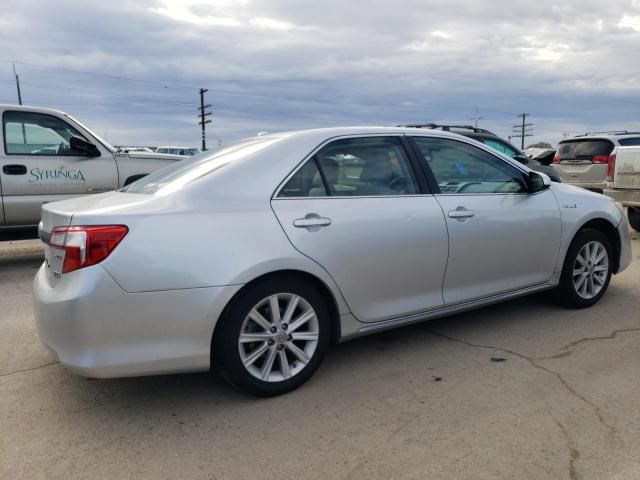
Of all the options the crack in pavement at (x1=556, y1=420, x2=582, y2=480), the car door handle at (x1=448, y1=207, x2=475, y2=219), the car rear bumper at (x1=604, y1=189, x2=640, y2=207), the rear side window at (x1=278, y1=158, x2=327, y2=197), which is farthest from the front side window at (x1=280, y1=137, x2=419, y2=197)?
the car rear bumper at (x1=604, y1=189, x2=640, y2=207)

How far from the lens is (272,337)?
308 centimetres

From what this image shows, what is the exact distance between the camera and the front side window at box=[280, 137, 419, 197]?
3336 millimetres

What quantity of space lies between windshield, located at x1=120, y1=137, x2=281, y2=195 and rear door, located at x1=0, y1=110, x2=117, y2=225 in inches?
149

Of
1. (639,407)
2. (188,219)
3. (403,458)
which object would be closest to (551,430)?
(639,407)

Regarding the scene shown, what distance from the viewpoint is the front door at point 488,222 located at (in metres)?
3.82

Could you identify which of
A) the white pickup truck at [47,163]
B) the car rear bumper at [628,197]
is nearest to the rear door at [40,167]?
the white pickup truck at [47,163]

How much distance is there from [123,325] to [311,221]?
1.15 meters

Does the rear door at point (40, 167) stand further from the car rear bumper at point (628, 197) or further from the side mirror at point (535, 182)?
the car rear bumper at point (628, 197)

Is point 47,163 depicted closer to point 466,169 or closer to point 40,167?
point 40,167

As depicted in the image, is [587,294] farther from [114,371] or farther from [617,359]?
[114,371]

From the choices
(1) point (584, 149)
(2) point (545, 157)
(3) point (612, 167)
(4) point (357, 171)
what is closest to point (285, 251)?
(4) point (357, 171)

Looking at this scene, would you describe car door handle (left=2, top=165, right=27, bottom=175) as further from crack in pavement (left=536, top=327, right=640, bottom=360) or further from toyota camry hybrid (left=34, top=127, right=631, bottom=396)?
crack in pavement (left=536, top=327, right=640, bottom=360)

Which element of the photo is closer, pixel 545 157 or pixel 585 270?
pixel 585 270

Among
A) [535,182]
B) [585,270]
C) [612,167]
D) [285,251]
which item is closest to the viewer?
[285,251]
